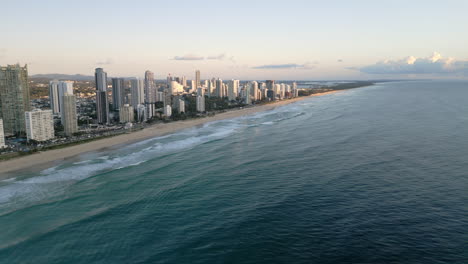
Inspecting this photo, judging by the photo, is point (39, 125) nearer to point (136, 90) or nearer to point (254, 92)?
point (136, 90)

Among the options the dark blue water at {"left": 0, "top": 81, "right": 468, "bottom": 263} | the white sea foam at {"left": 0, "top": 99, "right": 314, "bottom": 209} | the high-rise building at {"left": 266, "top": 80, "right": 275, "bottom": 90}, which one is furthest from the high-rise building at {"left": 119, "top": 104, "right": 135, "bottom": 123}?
the high-rise building at {"left": 266, "top": 80, "right": 275, "bottom": 90}

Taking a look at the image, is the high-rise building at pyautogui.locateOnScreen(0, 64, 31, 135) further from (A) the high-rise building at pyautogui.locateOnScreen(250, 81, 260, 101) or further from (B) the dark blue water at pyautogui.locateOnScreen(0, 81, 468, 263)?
(A) the high-rise building at pyautogui.locateOnScreen(250, 81, 260, 101)

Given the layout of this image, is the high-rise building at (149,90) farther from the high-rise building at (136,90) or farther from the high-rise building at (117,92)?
the high-rise building at (117,92)

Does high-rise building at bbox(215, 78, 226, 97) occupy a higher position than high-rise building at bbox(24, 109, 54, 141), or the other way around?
high-rise building at bbox(215, 78, 226, 97)

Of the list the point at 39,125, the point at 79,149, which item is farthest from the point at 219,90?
the point at 79,149

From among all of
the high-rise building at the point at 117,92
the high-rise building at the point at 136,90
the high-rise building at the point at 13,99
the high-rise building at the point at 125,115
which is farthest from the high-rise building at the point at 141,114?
the high-rise building at the point at 136,90

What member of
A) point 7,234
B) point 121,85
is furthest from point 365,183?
point 121,85

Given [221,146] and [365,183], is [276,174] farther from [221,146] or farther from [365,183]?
[221,146]
